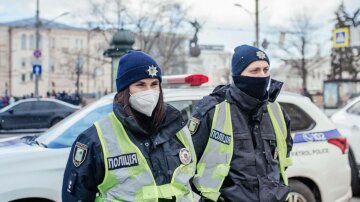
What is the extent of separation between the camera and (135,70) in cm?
261

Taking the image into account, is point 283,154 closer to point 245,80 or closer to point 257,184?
point 257,184

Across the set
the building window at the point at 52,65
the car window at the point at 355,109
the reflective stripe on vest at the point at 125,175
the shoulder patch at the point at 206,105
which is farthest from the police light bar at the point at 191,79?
the building window at the point at 52,65

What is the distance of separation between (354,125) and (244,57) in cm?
566

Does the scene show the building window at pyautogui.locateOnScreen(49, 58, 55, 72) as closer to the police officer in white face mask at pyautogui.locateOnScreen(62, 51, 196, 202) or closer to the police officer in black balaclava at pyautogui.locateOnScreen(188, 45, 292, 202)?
the police officer in black balaclava at pyautogui.locateOnScreen(188, 45, 292, 202)

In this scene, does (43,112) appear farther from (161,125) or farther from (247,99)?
(161,125)

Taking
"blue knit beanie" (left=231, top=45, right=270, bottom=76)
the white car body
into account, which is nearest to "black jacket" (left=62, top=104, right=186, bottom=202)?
"blue knit beanie" (left=231, top=45, right=270, bottom=76)

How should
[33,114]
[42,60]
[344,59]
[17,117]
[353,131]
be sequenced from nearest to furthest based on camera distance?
[353,131], [17,117], [33,114], [344,59], [42,60]

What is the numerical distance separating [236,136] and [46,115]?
18394mm

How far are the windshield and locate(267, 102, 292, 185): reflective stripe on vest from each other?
2137mm

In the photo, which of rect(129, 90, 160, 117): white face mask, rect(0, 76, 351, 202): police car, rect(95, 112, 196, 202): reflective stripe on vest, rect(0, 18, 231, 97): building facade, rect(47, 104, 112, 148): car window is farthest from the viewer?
rect(0, 18, 231, 97): building facade

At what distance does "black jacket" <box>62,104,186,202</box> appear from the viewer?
8.03 ft

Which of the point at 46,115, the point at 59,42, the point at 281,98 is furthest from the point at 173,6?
the point at 59,42

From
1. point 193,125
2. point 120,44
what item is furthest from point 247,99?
point 120,44

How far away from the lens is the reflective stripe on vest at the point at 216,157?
3.04 m
